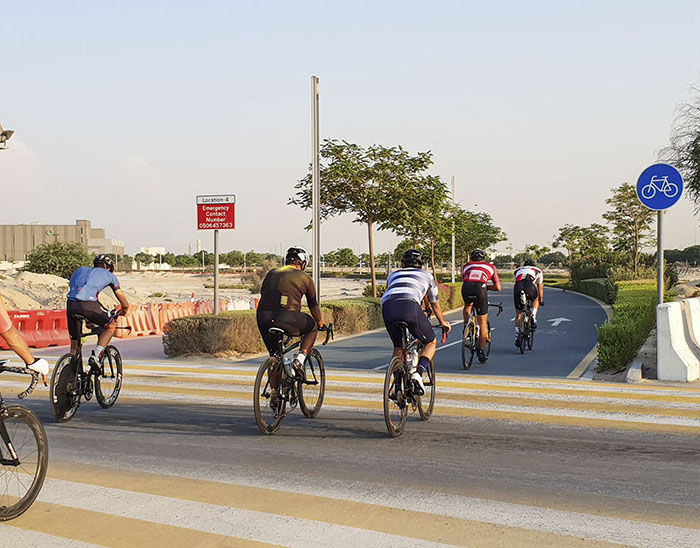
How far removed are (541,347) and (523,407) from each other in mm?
7970

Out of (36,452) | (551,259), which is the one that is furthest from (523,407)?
(551,259)

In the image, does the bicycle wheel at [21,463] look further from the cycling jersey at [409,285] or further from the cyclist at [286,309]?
the cycling jersey at [409,285]

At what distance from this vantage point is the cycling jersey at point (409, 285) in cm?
791

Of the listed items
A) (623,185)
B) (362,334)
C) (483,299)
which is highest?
(623,185)

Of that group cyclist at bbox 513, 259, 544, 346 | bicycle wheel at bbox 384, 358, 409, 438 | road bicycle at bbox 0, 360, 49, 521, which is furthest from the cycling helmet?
cyclist at bbox 513, 259, 544, 346

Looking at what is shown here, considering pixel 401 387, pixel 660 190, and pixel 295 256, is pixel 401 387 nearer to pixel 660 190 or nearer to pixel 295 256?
→ pixel 295 256

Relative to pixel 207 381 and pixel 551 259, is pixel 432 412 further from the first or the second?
pixel 551 259

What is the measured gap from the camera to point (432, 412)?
29.0 ft

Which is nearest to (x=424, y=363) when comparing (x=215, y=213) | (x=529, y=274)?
(x=529, y=274)

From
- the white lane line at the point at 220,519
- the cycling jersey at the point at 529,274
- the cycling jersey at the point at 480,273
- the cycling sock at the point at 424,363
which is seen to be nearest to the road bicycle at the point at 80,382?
the white lane line at the point at 220,519

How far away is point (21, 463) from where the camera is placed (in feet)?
16.5

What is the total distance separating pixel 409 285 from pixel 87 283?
3.95 meters

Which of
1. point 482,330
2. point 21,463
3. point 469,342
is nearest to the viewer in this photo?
point 21,463

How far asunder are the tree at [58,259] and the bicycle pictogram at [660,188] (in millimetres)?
44956
